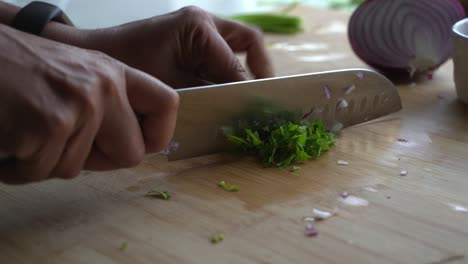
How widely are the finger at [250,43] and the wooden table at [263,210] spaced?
34 cm

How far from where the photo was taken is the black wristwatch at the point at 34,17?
4.14 ft

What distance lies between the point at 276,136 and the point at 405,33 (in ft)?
2.28

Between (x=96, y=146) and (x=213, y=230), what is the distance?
0.74ft

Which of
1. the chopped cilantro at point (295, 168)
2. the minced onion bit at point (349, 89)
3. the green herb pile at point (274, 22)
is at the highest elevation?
the minced onion bit at point (349, 89)

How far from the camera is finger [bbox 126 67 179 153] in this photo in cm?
88

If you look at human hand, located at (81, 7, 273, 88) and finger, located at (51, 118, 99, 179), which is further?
human hand, located at (81, 7, 273, 88)

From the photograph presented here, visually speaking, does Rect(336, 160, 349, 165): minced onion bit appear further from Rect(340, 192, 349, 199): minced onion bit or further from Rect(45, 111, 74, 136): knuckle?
Rect(45, 111, 74, 136): knuckle

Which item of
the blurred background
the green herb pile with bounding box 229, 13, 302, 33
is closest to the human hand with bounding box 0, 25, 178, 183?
the blurred background

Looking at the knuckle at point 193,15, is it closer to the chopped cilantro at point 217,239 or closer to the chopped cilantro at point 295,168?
the chopped cilantro at point 295,168

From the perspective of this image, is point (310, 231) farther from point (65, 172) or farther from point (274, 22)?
point (274, 22)

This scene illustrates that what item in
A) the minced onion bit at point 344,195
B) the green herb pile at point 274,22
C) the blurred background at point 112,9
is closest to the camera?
the minced onion bit at point 344,195

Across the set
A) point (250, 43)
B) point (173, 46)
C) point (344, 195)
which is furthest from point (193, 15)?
point (344, 195)

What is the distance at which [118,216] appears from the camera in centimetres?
98

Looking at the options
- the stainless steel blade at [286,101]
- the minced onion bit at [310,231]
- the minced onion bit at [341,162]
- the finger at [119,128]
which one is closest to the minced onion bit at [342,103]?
the stainless steel blade at [286,101]
